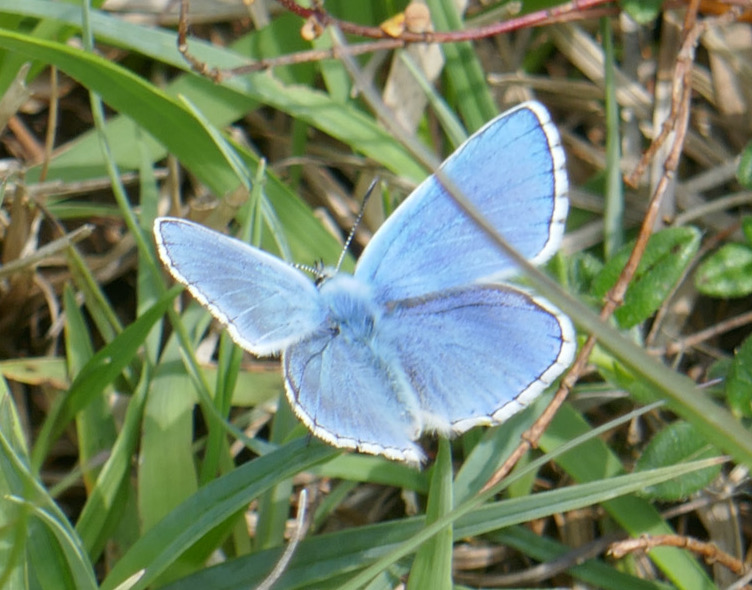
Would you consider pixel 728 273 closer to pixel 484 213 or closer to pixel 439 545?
pixel 484 213

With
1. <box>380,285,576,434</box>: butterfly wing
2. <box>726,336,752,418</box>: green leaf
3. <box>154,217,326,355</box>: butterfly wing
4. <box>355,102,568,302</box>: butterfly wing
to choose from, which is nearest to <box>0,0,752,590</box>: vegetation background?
<box>726,336,752,418</box>: green leaf

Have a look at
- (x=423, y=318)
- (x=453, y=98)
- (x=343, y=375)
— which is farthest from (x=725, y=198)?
(x=343, y=375)

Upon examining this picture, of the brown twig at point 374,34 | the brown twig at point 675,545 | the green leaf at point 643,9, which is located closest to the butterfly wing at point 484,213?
the brown twig at point 374,34

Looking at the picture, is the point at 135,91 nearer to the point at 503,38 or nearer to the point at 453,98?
the point at 453,98

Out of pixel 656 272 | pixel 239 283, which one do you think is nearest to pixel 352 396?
pixel 239 283

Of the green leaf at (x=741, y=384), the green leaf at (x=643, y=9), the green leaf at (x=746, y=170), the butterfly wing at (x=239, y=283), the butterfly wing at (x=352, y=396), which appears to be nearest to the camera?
the butterfly wing at (x=352, y=396)

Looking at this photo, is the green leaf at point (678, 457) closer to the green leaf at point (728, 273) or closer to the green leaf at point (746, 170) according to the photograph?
the green leaf at point (728, 273)

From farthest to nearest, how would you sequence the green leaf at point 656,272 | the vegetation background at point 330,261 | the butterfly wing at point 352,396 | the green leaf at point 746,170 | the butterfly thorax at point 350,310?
the green leaf at point 746,170 → the green leaf at point 656,272 → the butterfly thorax at point 350,310 → the vegetation background at point 330,261 → the butterfly wing at point 352,396
